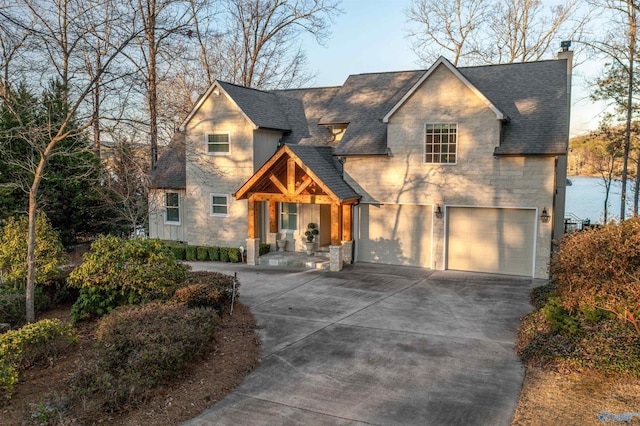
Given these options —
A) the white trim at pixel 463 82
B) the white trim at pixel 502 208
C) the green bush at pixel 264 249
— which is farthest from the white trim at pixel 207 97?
the white trim at pixel 502 208

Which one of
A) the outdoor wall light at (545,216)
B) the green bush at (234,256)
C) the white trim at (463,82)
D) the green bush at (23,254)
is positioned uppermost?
the white trim at (463,82)

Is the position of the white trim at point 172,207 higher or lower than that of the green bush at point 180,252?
higher

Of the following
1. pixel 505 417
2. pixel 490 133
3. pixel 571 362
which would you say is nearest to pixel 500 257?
pixel 490 133

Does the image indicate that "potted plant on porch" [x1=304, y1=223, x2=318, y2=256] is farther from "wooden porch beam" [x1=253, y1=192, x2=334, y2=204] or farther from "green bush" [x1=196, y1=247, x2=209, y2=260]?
"green bush" [x1=196, y1=247, x2=209, y2=260]

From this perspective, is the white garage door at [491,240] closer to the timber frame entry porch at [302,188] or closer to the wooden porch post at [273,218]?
the timber frame entry porch at [302,188]

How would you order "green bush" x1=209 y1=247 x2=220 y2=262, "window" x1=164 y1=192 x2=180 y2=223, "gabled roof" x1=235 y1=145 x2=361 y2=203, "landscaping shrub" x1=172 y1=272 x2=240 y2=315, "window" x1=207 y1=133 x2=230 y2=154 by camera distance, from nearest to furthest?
"landscaping shrub" x1=172 y1=272 x2=240 y2=315 → "gabled roof" x1=235 y1=145 x2=361 y2=203 → "green bush" x1=209 y1=247 x2=220 y2=262 → "window" x1=207 y1=133 x2=230 y2=154 → "window" x1=164 y1=192 x2=180 y2=223

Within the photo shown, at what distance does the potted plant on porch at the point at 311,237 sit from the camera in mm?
19656

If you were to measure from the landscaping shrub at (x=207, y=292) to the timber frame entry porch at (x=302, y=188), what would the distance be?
575 centimetres

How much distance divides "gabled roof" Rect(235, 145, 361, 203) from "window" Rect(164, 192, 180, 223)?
5.08m

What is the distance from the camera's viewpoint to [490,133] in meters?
17.0

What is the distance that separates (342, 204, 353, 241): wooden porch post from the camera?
18.7 metres

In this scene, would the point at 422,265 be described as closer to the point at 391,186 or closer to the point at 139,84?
the point at 391,186

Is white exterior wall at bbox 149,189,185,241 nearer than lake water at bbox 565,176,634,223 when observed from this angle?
Yes

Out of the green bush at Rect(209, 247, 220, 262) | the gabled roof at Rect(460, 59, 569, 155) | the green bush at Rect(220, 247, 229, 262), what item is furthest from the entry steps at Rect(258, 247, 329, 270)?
the gabled roof at Rect(460, 59, 569, 155)
